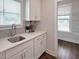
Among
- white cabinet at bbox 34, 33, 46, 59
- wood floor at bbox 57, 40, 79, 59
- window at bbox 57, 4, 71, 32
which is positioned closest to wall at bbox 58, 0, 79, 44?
window at bbox 57, 4, 71, 32

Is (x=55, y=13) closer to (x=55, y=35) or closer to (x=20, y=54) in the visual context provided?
(x=55, y=35)

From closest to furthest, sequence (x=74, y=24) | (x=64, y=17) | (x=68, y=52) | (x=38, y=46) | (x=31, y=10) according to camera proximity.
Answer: (x=38, y=46)
(x=31, y=10)
(x=68, y=52)
(x=74, y=24)
(x=64, y=17)

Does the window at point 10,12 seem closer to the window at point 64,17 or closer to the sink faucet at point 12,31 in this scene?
the sink faucet at point 12,31

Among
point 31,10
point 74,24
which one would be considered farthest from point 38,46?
point 74,24

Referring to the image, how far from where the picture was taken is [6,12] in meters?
2.55

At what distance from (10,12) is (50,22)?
64.8 inches

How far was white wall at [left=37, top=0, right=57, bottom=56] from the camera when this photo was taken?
3498 millimetres

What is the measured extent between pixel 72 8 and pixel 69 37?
182cm

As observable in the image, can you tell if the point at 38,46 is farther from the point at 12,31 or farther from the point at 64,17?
the point at 64,17

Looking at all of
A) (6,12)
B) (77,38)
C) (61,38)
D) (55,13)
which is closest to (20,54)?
(6,12)

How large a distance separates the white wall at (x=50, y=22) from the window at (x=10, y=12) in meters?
1.16

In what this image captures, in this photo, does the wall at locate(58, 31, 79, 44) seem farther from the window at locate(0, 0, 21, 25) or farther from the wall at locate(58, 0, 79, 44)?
the window at locate(0, 0, 21, 25)

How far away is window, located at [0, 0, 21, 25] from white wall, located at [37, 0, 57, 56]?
3.79 feet

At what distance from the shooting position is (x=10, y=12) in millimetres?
2691
